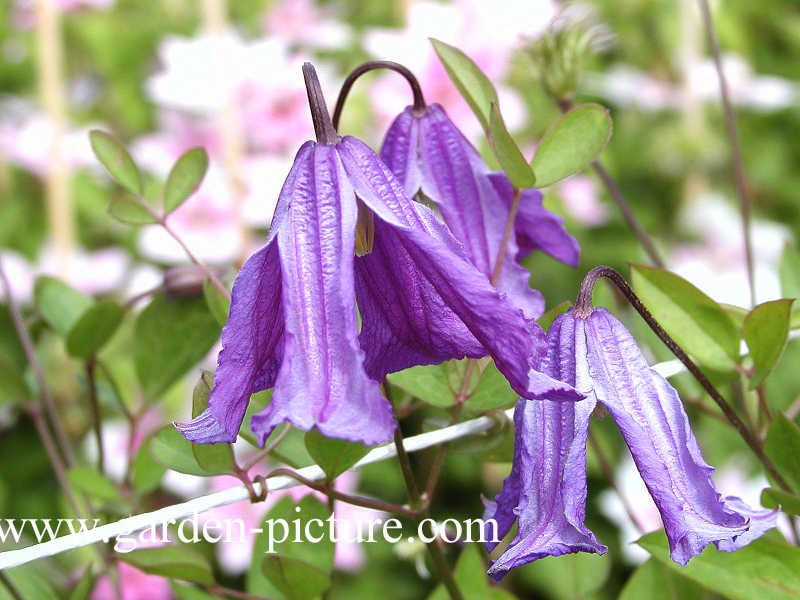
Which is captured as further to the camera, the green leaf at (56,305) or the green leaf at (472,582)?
the green leaf at (56,305)

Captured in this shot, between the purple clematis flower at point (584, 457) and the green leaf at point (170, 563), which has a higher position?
the purple clematis flower at point (584, 457)

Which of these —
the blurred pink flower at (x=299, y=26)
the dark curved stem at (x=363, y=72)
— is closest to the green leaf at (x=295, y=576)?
the dark curved stem at (x=363, y=72)

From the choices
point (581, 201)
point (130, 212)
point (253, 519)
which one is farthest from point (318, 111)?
point (581, 201)

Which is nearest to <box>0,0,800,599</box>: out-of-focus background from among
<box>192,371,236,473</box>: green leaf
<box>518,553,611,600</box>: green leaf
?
<box>518,553,611,600</box>: green leaf

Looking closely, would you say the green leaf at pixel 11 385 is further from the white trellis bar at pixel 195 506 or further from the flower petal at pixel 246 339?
the flower petal at pixel 246 339

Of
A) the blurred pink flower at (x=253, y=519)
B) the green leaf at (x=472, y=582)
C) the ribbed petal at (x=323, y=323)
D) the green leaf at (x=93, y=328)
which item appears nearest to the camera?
the ribbed petal at (x=323, y=323)

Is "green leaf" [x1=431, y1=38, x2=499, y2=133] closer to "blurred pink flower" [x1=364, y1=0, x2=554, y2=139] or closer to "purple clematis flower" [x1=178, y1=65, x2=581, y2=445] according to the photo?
"purple clematis flower" [x1=178, y1=65, x2=581, y2=445]
